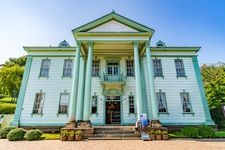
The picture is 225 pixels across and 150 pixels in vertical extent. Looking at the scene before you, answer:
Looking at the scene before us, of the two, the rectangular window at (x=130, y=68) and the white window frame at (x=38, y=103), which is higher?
the rectangular window at (x=130, y=68)

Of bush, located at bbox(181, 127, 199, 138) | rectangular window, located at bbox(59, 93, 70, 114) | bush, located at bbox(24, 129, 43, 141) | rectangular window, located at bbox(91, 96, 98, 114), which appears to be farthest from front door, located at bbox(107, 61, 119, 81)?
bush, located at bbox(24, 129, 43, 141)

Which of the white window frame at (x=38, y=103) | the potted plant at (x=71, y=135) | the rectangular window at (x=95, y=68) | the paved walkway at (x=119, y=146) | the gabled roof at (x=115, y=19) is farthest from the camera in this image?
the rectangular window at (x=95, y=68)

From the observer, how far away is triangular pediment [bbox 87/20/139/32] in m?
14.5

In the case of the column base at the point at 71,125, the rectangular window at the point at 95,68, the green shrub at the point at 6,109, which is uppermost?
the rectangular window at the point at 95,68

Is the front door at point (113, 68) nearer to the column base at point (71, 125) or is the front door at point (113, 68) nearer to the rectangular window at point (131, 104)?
the rectangular window at point (131, 104)

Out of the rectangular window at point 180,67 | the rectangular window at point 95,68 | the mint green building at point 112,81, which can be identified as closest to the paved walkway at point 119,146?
the mint green building at point 112,81

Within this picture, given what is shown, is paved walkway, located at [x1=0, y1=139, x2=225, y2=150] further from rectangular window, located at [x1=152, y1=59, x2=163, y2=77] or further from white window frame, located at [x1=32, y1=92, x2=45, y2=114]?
rectangular window, located at [x1=152, y1=59, x2=163, y2=77]

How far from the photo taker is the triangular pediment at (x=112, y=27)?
1451cm

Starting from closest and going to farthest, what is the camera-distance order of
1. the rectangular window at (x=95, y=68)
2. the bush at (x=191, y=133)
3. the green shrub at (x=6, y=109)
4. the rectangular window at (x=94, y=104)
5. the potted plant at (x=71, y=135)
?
1. the potted plant at (x=71, y=135)
2. the bush at (x=191, y=133)
3. the rectangular window at (x=94, y=104)
4. the rectangular window at (x=95, y=68)
5. the green shrub at (x=6, y=109)

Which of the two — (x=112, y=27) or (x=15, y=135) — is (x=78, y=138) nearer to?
(x=15, y=135)

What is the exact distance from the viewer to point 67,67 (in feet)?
57.1

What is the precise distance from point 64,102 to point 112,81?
204 inches

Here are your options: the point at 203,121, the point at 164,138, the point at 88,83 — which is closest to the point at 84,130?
the point at 88,83

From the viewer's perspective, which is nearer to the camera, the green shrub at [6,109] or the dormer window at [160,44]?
the dormer window at [160,44]
